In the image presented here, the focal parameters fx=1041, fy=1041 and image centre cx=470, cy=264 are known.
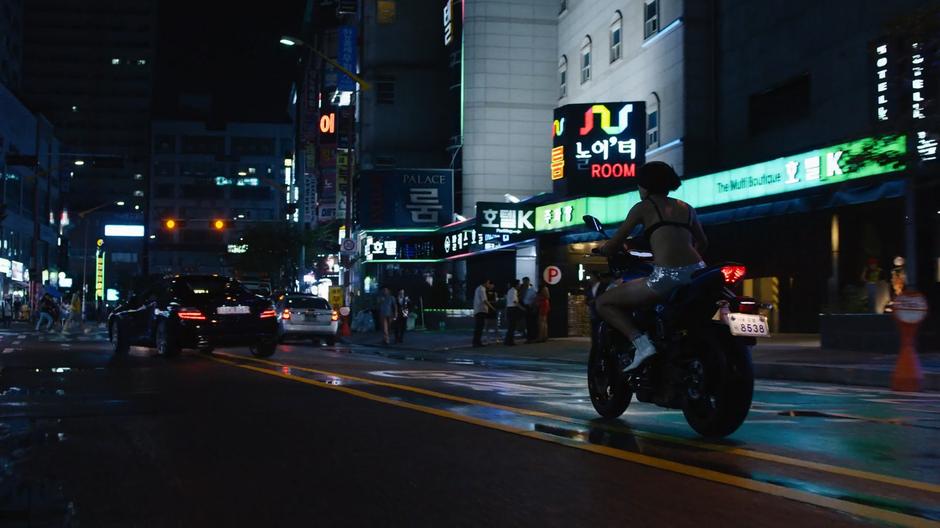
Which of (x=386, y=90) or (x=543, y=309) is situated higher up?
(x=386, y=90)

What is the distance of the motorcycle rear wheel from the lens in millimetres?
6426

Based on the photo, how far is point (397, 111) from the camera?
57781mm

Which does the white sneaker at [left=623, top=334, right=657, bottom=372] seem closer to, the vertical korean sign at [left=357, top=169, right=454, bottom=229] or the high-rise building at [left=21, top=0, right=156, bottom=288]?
the vertical korean sign at [left=357, top=169, right=454, bottom=229]

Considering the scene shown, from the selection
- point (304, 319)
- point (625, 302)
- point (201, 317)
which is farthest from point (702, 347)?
point (304, 319)

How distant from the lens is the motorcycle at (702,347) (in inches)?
254

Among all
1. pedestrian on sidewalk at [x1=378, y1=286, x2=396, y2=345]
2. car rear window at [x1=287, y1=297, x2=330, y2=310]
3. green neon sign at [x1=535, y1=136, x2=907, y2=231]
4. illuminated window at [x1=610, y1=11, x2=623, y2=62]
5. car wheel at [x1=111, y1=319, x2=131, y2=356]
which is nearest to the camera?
green neon sign at [x1=535, y1=136, x2=907, y2=231]

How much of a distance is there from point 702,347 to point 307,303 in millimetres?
23066

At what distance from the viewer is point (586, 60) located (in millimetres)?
37281

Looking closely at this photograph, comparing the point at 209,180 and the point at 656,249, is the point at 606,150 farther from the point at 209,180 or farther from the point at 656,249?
the point at 209,180

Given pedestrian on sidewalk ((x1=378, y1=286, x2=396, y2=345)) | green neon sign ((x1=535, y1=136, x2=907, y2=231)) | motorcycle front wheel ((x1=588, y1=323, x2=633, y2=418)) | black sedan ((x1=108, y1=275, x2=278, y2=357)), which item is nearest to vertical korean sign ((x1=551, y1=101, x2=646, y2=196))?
green neon sign ((x1=535, y1=136, x2=907, y2=231))

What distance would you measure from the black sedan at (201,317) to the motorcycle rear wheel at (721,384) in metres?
12.5

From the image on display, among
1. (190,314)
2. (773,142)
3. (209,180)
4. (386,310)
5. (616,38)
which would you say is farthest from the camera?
(209,180)

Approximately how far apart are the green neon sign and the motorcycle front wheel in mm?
9700

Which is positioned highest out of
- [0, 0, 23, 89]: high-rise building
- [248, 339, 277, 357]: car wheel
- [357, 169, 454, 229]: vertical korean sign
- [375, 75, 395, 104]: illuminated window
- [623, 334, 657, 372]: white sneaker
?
[0, 0, 23, 89]: high-rise building
